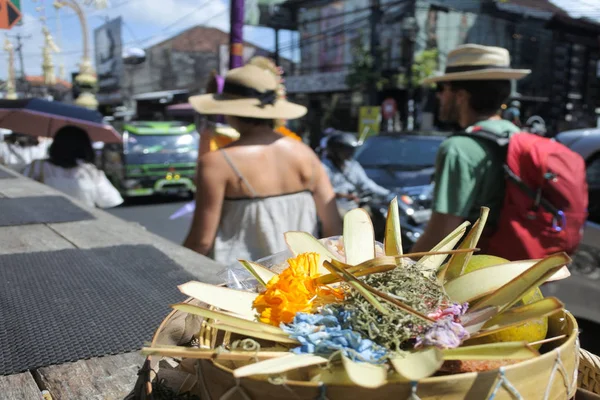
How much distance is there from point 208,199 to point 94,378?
144cm

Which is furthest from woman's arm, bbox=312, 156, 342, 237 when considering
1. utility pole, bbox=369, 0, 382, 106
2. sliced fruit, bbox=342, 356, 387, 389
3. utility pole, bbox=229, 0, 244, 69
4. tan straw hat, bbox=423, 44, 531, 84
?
utility pole, bbox=369, 0, 382, 106

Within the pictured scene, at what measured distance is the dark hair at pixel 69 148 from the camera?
444cm

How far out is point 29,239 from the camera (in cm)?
232

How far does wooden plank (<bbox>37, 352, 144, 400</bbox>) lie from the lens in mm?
994

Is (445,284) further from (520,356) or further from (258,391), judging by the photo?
(258,391)

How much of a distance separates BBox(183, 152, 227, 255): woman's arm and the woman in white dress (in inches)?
97.0

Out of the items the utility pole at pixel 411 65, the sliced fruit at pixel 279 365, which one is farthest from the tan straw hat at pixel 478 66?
the utility pole at pixel 411 65

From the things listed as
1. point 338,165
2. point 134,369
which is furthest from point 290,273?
point 338,165

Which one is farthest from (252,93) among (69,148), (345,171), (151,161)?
(151,161)

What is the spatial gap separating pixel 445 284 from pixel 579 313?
9.22 feet

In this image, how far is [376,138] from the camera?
7.32 meters

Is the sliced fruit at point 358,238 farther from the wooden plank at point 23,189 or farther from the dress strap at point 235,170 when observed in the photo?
the wooden plank at point 23,189

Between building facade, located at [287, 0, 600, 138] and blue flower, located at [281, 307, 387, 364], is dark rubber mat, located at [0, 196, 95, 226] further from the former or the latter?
building facade, located at [287, 0, 600, 138]

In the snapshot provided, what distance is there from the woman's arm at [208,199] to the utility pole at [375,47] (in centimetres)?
1868
